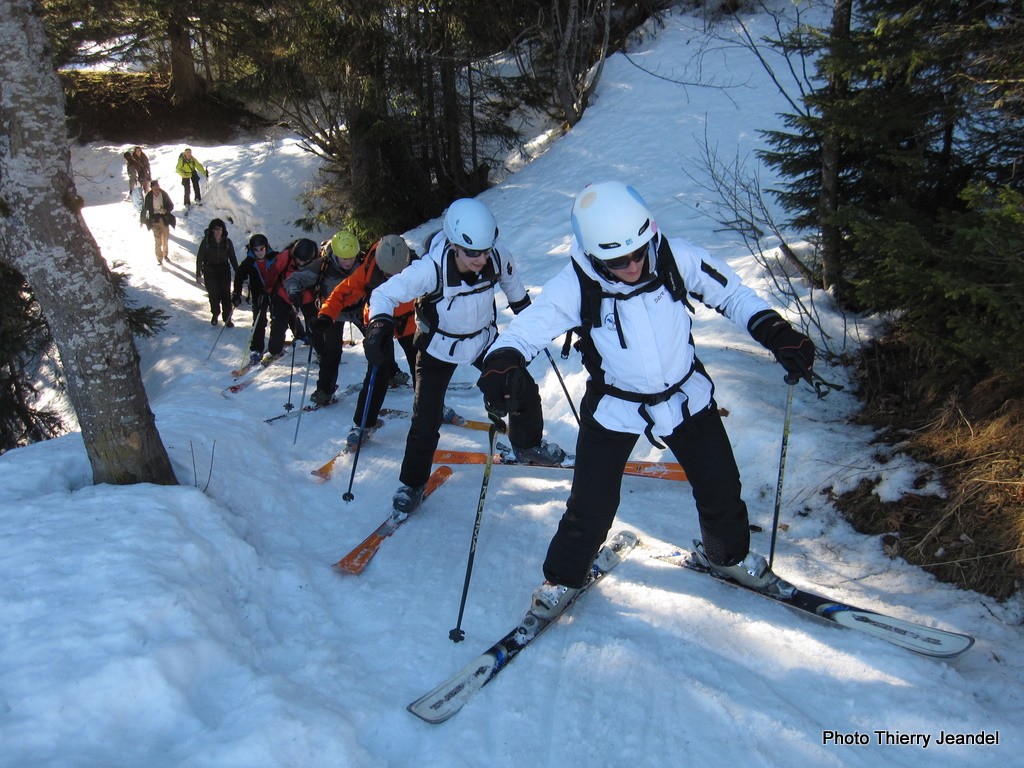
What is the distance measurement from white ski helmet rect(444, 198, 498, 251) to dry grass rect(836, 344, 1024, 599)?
121 inches

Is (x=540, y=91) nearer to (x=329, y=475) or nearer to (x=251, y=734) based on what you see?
(x=329, y=475)

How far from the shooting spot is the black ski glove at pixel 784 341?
11.5 feet

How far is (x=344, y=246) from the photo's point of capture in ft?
24.1

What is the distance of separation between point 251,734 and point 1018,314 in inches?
169

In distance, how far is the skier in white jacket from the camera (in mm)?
3326

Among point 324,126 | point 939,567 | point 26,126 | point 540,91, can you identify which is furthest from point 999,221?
point 324,126

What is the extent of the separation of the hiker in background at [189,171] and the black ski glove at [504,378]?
19.2m

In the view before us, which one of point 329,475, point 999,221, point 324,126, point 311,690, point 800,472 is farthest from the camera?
point 324,126

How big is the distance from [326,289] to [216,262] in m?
6.06

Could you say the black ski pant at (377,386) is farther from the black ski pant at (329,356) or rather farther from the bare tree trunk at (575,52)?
the bare tree trunk at (575,52)

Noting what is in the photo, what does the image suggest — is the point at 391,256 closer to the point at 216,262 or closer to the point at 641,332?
the point at 641,332

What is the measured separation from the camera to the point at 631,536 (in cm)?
473

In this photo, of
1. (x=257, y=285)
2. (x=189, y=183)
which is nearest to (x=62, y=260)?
(x=257, y=285)

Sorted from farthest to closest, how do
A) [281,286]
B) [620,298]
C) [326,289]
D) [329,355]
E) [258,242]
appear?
[258,242] < [281,286] < [329,355] < [326,289] < [620,298]
